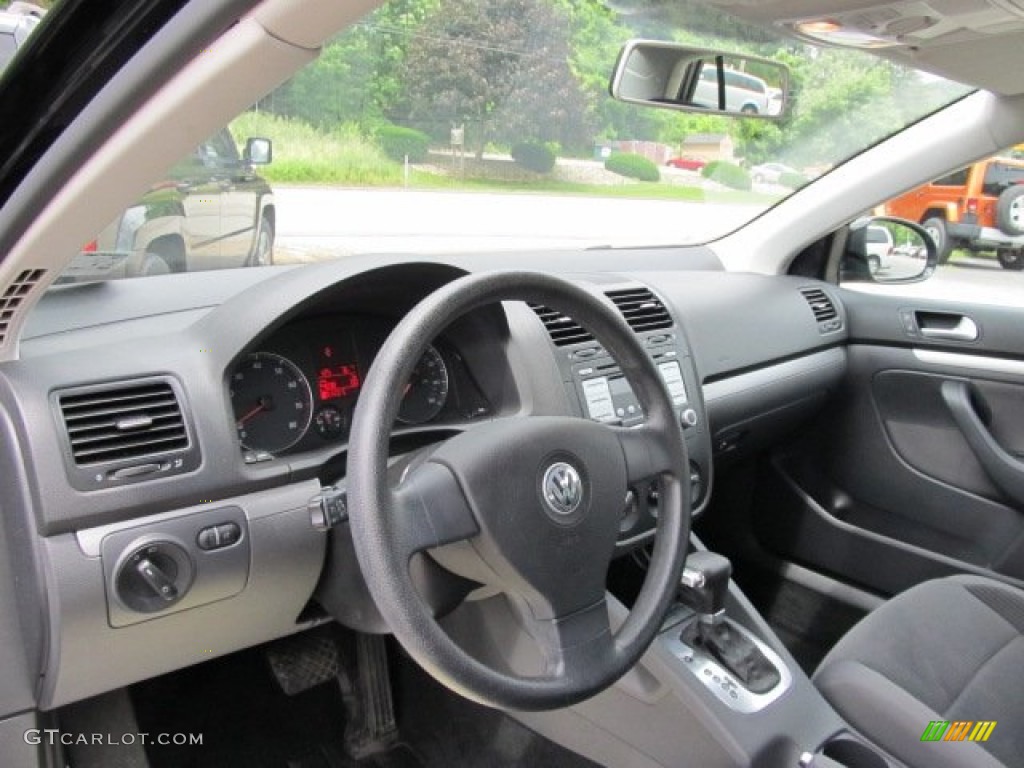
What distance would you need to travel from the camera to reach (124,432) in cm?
154

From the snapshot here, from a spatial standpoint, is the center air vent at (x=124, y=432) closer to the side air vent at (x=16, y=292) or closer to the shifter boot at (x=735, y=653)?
the side air vent at (x=16, y=292)

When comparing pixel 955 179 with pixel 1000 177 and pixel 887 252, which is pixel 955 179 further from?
pixel 887 252

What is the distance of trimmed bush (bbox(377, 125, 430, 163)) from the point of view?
257 cm

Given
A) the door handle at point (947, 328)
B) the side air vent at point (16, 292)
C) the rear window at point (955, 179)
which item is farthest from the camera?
the door handle at point (947, 328)

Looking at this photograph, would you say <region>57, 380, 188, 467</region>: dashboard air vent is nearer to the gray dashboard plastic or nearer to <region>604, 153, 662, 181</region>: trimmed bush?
the gray dashboard plastic

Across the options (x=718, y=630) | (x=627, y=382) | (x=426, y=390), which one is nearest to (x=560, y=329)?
(x=627, y=382)

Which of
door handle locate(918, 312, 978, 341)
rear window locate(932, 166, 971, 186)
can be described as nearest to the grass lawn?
rear window locate(932, 166, 971, 186)

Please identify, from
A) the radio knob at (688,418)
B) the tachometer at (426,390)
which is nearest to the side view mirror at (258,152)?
the tachometer at (426,390)

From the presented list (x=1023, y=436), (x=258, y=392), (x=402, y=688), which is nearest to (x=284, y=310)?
(x=258, y=392)

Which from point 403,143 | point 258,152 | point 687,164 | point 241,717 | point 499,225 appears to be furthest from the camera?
point 687,164

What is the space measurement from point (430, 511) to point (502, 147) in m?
2.01

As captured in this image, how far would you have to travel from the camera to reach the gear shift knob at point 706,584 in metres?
1.93

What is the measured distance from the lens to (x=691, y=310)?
2686 mm

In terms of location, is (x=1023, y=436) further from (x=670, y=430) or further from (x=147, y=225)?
(x=147, y=225)
